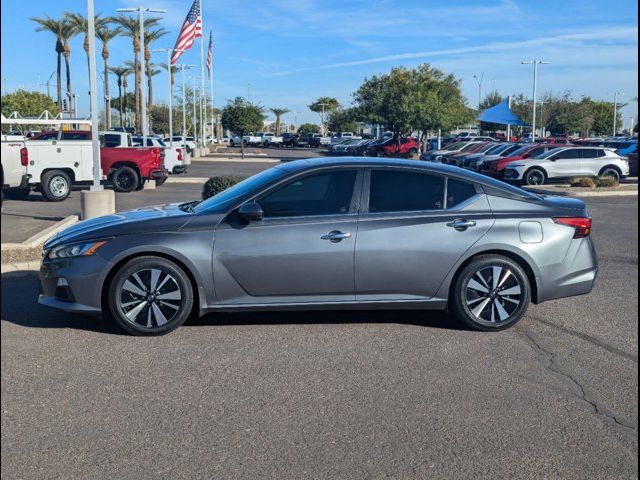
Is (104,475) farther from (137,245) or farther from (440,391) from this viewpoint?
(137,245)

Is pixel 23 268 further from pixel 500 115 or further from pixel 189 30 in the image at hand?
pixel 500 115

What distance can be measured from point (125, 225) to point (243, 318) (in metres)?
1.42

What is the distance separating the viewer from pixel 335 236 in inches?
251

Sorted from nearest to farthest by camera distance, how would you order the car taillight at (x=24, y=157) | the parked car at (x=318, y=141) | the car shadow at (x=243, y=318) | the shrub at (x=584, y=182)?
the car shadow at (x=243, y=318)
the car taillight at (x=24, y=157)
the shrub at (x=584, y=182)
the parked car at (x=318, y=141)

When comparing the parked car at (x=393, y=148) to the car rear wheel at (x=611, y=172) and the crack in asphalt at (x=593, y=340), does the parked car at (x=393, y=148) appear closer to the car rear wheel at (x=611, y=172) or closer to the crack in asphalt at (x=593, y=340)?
the car rear wheel at (x=611, y=172)

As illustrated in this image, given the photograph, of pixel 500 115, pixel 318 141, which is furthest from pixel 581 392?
pixel 318 141

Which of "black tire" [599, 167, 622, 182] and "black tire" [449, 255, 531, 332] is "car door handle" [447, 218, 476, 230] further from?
"black tire" [599, 167, 622, 182]

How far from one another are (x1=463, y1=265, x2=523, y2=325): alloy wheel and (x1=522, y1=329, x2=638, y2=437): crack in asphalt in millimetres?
312

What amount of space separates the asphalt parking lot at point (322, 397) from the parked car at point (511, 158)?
71.4 feet

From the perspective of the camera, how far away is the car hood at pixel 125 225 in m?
6.33

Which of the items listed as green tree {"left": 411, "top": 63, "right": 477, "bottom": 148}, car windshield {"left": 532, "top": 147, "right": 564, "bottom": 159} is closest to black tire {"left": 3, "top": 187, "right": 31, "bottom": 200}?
car windshield {"left": 532, "top": 147, "right": 564, "bottom": 159}

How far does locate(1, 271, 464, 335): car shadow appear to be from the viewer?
21.9 feet

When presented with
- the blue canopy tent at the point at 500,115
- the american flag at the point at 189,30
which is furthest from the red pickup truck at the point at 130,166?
the blue canopy tent at the point at 500,115

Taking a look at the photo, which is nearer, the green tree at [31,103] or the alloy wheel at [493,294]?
the alloy wheel at [493,294]
